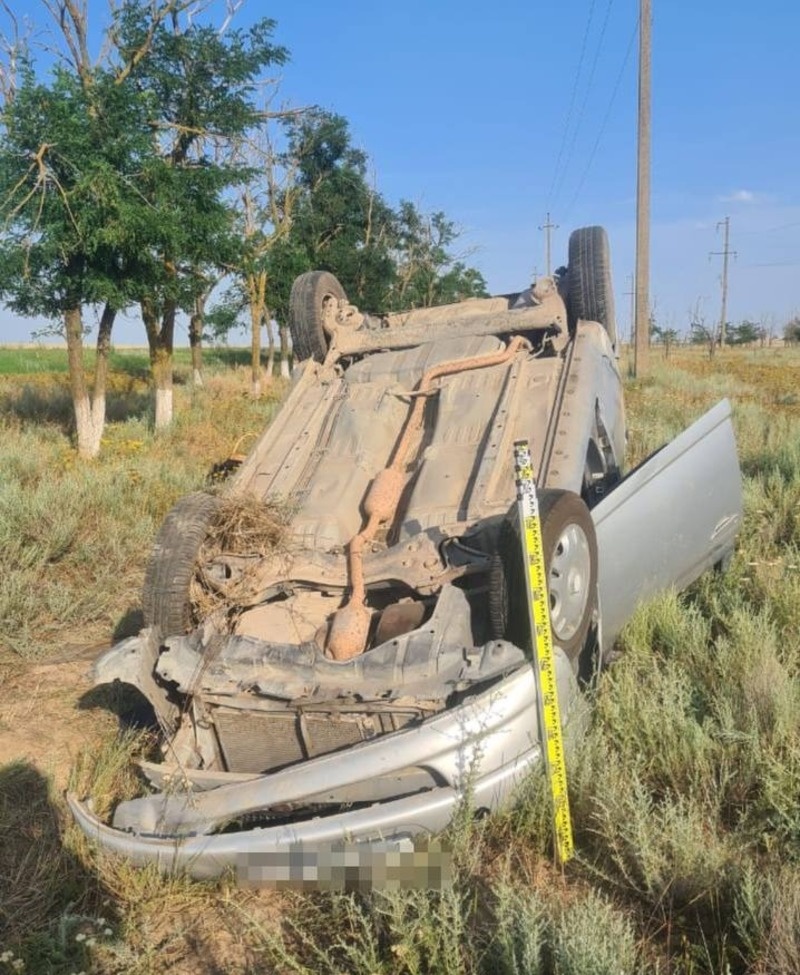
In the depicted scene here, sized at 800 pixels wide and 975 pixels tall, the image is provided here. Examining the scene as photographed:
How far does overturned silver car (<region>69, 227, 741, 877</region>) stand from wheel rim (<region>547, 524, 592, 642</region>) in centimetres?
1

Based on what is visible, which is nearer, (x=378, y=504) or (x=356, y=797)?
(x=356, y=797)

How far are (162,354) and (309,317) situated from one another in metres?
8.62

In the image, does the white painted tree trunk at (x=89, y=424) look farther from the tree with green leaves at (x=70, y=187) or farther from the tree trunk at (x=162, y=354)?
the tree trunk at (x=162, y=354)

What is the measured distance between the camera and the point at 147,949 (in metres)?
2.84

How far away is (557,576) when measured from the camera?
373cm

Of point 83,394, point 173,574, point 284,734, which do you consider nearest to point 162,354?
point 83,394

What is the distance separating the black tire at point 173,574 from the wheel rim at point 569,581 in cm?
173

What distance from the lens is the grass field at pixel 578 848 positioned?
2.61m

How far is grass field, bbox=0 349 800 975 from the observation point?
261cm

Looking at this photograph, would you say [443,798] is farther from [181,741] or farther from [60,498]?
[60,498]

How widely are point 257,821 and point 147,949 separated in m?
0.61

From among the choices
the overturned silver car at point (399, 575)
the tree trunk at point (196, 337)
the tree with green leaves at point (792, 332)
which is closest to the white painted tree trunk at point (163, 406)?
the overturned silver car at point (399, 575)

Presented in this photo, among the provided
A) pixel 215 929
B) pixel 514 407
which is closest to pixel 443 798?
pixel 215 929

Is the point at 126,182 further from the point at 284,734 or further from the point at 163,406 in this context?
the point at 284,734
